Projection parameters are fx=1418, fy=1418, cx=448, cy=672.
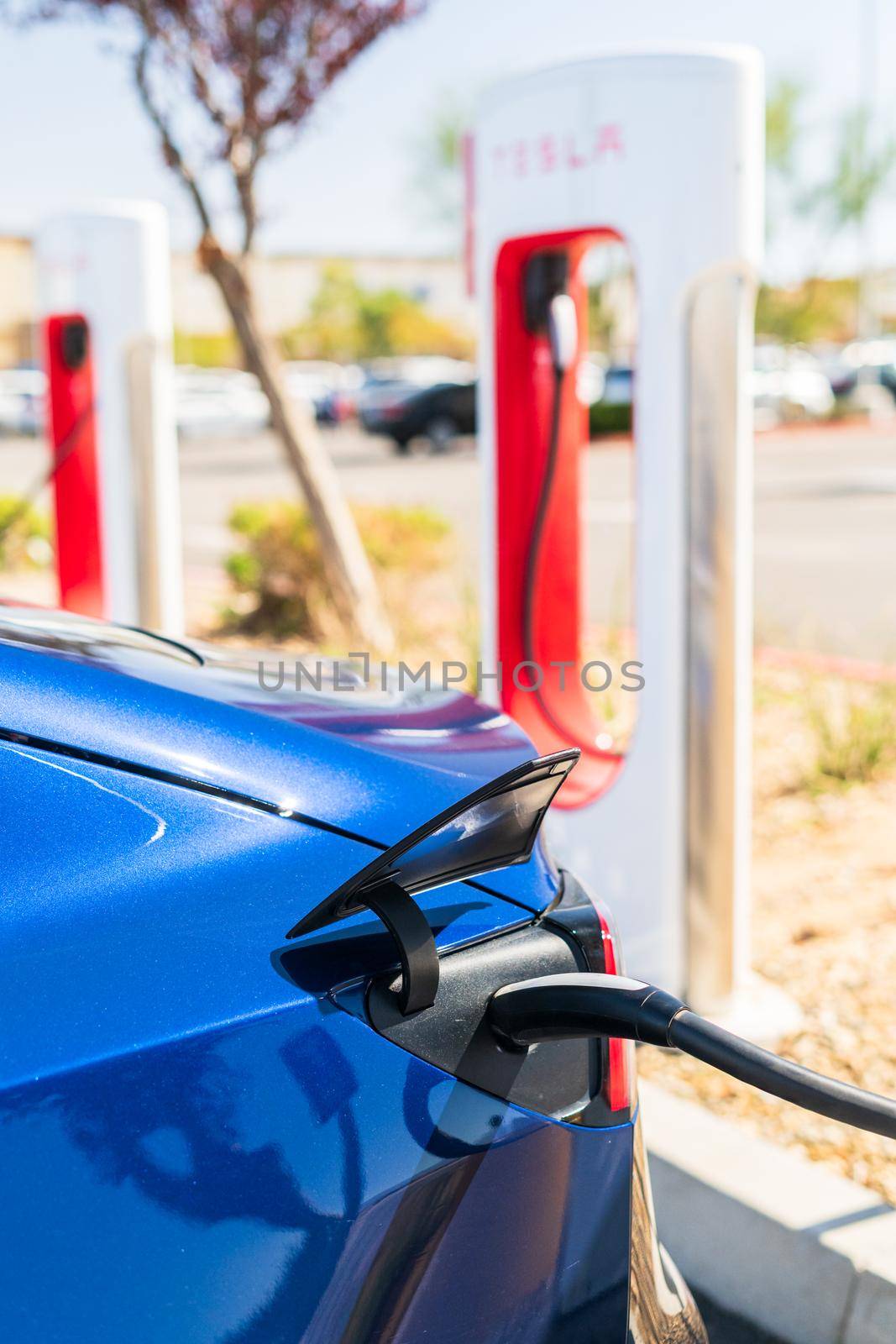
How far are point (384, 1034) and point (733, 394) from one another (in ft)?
6.93

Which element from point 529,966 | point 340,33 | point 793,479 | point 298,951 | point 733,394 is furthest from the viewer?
point 793,479

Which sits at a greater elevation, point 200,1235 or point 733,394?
point 733,394

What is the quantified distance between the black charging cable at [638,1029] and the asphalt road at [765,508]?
198 cm

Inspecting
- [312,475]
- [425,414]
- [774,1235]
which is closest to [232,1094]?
[774,1235]

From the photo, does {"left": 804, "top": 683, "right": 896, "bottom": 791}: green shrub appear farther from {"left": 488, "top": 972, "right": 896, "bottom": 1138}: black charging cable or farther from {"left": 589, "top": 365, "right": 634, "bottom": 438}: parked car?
{"left": 589, "top": 365, "right": 634, "bottom": 438}: parked car

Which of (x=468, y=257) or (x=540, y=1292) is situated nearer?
(x=540, y=1292)

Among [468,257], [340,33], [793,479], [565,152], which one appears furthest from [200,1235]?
[793,479]

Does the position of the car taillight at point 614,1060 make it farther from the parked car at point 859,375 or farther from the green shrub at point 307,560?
the parked car at point 859,375

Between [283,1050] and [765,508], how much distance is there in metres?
16.1

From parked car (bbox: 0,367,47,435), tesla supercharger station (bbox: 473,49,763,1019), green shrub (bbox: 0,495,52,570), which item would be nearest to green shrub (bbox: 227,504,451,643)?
green shrub (bbox: 0,495,52,570)

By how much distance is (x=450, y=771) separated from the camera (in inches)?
62.7

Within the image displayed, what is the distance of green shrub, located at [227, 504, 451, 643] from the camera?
8.21 metres

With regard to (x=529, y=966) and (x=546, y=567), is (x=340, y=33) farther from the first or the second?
(x=529, y=966)

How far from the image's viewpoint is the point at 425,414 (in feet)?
96.5
